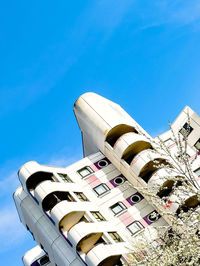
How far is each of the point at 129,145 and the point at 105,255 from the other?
34.6 feet

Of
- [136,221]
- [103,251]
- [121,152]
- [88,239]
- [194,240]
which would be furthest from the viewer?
[121,152]

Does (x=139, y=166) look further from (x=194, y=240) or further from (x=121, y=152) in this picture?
(x=194, y=240)

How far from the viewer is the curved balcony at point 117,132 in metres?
33.6

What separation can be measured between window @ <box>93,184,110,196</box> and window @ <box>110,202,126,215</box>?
5.94ft

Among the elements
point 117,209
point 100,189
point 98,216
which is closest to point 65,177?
point 100,189

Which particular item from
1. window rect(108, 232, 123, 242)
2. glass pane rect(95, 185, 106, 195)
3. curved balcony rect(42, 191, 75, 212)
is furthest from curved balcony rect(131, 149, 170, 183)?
curved balcony rect(42, 191, 75, 212)

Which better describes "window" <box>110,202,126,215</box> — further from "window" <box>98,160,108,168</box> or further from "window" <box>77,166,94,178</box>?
"window" <box>98,160,108,168</box>

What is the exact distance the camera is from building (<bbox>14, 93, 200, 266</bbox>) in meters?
27.0

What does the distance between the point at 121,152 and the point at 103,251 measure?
985cm

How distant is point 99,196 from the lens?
3181 cm

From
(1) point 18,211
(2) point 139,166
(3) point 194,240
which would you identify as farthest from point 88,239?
(3) point 194,240

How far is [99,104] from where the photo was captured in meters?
36.0

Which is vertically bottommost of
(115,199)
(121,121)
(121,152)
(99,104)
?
(115,199)

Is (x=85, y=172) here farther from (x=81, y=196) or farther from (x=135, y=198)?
(x=135, y=198)
